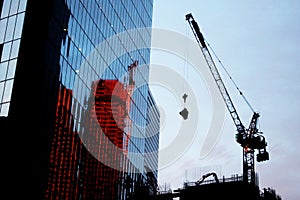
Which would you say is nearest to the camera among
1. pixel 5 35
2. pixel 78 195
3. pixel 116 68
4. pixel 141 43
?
pixel 5 35

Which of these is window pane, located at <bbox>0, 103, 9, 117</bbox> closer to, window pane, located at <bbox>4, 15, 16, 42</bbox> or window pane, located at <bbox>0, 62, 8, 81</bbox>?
window pane, located at <bbox>0, 62, 8, 81</bbox>

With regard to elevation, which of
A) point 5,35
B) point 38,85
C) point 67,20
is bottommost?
point 38,85

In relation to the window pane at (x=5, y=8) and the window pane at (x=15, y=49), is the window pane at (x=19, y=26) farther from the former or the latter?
the window pane at (x=5, y=8)

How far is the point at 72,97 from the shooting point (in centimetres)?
6000

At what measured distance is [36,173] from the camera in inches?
1971

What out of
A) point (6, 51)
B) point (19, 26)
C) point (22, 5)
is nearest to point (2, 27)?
point (19, 26)

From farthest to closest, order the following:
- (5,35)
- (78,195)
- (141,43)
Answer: (141,43)
(78,195)
(5,35)

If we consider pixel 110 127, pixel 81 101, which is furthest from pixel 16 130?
pixel 110 127

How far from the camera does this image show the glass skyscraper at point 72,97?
167 feet

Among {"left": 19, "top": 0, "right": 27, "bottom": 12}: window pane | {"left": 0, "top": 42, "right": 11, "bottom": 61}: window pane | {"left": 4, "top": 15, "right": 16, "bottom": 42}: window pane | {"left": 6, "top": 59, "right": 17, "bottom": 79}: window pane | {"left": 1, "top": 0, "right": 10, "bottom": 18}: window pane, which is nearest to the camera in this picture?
{"left": 6, "top": 59, "right": 17, "bottom": 79}: window pane

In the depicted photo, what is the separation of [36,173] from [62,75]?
42.1 ft

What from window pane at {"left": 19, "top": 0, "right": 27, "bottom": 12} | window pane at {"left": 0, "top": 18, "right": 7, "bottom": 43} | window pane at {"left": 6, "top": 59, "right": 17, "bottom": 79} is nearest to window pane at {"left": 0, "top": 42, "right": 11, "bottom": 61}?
window pane at {"left": 6, "top": 59, "right": 17, "bottom": 79}

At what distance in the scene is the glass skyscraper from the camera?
5075 cm

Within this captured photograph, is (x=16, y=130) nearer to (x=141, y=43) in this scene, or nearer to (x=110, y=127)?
(x=110, y=127)
